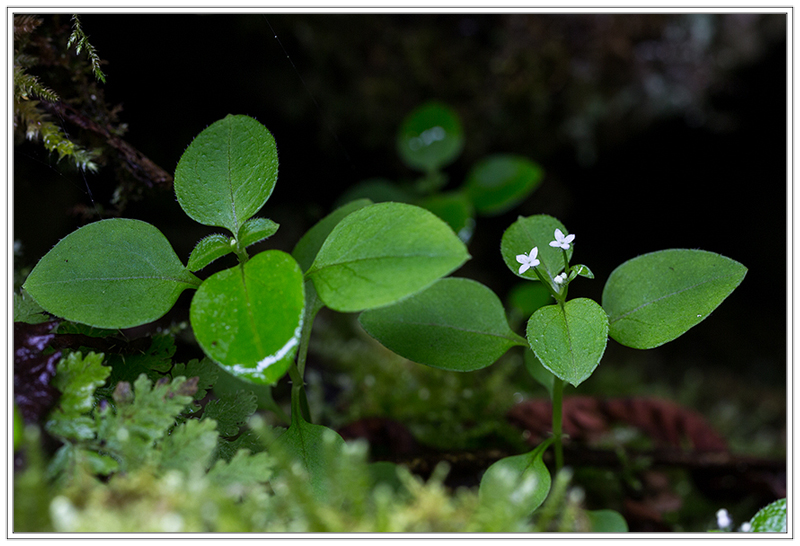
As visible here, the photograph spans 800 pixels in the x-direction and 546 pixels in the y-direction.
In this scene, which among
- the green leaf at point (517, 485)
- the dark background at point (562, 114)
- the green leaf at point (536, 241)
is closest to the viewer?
the green leaf at point (517, 485)

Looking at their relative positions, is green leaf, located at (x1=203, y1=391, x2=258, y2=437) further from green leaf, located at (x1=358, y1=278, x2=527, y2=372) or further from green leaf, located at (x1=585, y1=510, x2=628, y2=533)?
green leaf, located at (x1=585, y1=510, x2=628, y2=533)

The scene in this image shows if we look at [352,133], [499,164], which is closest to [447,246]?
[499,164]

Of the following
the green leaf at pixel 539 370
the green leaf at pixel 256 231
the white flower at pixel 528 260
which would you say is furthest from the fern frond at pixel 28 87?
the green leaf at pixel 539 370

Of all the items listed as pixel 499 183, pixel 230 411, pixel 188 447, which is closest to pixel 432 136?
pixel 499 183

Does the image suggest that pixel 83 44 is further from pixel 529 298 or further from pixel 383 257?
pixel 529 298

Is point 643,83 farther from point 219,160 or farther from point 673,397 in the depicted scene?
point 219,160

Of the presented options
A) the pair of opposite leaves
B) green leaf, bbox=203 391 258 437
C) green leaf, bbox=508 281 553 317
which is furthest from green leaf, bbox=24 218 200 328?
green leaf, bbox=508 281 553 317

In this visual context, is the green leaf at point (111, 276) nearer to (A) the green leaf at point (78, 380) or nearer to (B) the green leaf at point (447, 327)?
(A) the green leaf at point (78, 380)
